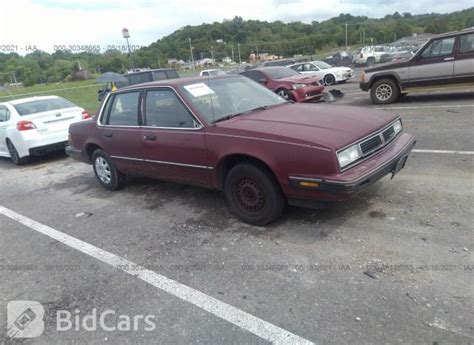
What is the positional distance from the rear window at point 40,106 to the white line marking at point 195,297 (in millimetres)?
5331

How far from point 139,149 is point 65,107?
5133mm

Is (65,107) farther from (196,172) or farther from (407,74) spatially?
(407,74)

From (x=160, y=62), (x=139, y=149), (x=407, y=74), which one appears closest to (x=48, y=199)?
(x=139, y=149)

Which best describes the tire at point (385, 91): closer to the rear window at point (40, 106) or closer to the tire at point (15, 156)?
the rear window at point (40, 106)

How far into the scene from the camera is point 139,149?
207 inches

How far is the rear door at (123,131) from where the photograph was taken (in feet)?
17.4

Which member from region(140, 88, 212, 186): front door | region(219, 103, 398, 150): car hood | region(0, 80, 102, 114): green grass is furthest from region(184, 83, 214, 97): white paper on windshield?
region(0, 80, 102, 114): green grass

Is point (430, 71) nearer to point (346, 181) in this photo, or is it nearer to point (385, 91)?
point (385, 91)

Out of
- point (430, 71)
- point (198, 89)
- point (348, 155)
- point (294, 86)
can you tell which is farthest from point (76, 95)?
point (348, 155)

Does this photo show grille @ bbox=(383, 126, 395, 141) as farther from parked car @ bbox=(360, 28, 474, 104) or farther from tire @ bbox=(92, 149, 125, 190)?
parked car @ bbox=(360, 28, 474, 104)

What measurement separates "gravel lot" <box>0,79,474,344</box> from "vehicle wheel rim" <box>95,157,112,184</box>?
44 cm

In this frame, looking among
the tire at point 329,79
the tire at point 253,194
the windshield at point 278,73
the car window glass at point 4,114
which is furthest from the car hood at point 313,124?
the tire at point 329,79

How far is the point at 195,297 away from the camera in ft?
10.4

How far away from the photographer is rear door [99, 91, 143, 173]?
5305 millimetres
